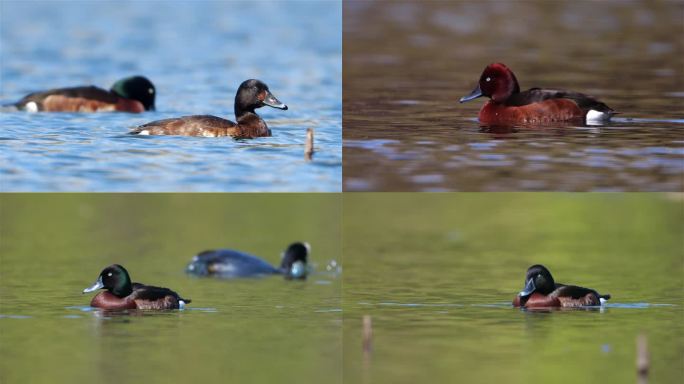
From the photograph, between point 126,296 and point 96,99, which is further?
point 96,99

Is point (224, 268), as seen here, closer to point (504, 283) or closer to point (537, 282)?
point (504, 283)

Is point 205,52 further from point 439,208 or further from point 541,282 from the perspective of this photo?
point 541,282

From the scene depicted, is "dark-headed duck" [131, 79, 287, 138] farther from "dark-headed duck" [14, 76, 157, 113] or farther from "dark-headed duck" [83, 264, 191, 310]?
"dark-headed duck" [14, 76, 157, 113]

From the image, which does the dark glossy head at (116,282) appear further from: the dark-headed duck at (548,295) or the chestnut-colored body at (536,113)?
the chestnut-colored body at (536,113)

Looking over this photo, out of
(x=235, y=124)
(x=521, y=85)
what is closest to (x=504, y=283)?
(x=521, y=85)

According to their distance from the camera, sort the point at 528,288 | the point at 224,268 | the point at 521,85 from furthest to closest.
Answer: the point at 521,85, the point at 224,268, the point at 528,288

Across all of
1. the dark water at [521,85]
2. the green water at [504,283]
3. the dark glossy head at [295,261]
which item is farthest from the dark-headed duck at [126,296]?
the dark glossy head at [295,261]

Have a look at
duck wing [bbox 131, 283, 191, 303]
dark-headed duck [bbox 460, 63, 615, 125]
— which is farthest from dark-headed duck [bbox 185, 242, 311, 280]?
dark-headed duck [bbox 460, 63, 615, 125]
